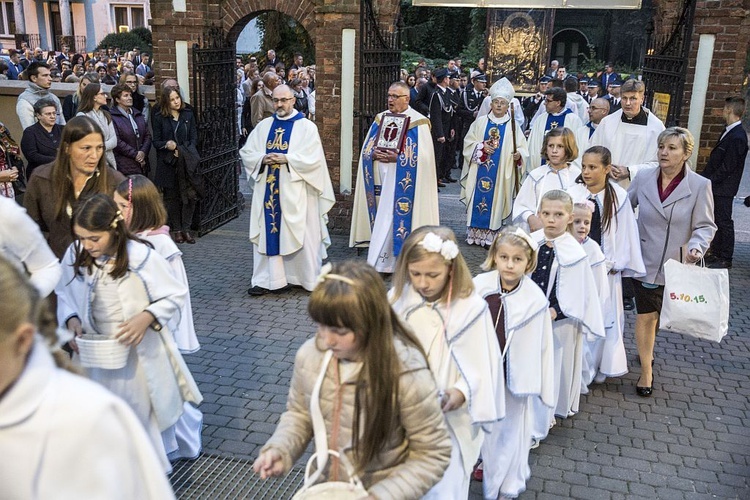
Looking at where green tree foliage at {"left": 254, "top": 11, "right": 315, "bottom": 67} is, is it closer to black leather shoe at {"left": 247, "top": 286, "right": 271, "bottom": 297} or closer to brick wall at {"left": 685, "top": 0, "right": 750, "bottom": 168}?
brick wall at {"left": 685, "top": 0, "right": 750, "bottom": 168}

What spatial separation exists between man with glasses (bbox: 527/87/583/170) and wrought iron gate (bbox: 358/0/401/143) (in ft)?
6.49

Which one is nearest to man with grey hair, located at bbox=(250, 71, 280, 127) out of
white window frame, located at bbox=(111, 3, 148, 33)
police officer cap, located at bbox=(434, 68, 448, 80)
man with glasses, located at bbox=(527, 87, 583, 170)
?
police officer cap, located at bbox=(434, 68, 448, 80)

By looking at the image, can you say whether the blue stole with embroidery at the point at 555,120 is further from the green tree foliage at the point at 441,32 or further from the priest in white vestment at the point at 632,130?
the green tree foliage at the point at 441,32

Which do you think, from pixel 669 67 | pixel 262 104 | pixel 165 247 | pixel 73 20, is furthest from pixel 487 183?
pixel 73 20

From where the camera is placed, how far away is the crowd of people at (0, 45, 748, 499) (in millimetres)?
2418

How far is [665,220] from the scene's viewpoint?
19.0ft

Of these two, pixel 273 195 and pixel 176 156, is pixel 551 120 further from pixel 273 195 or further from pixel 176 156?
pixel 176 156

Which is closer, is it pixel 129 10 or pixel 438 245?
pixel 438 245

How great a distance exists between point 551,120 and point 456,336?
7186mm

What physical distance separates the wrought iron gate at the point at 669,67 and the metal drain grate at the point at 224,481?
19.8 feet

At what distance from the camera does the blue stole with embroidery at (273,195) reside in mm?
7980

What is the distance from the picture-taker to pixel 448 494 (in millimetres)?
3219

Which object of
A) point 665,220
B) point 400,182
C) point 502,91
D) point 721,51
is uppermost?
point 721,51

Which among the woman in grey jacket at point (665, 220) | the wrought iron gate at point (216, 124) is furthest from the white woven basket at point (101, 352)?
the wrought iron gate at point (216, 124)
